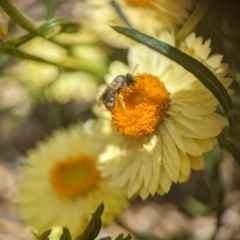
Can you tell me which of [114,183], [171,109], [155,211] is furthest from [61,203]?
[155,211]

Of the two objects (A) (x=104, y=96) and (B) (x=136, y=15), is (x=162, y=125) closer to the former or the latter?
(A) (x=104, y=96)

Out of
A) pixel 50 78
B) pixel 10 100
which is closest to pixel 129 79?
pixel 50 78

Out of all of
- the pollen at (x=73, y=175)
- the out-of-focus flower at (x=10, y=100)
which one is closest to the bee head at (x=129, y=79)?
the pollen at (x=73, y=175)

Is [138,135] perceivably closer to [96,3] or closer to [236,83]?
[236,83]

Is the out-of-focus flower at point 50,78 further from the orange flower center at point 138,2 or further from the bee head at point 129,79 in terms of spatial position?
the bee head at point 129,79

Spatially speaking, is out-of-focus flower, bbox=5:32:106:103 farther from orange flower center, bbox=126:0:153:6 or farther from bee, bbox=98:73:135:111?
bee, bbox=98:73:135:111
